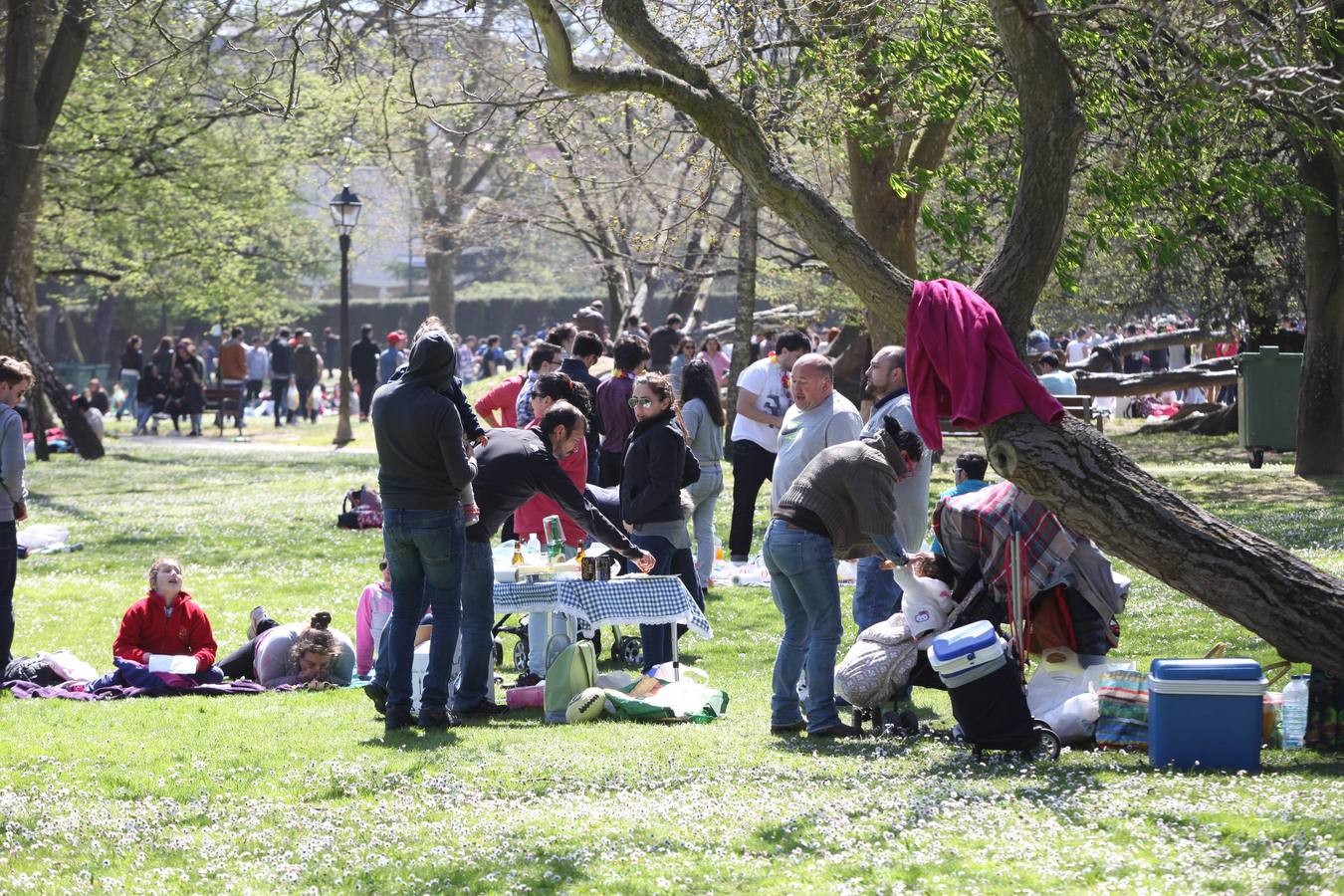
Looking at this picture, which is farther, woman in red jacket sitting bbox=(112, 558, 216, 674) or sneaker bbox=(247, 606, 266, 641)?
sneaker bbox=(247, 606, 266, 641)

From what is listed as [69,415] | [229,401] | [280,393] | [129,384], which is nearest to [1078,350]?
[280,393]

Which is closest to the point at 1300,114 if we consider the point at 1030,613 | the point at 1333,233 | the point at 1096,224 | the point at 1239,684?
the point at 1096,224

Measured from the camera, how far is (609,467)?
40.4ft

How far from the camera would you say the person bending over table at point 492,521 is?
8547 mm

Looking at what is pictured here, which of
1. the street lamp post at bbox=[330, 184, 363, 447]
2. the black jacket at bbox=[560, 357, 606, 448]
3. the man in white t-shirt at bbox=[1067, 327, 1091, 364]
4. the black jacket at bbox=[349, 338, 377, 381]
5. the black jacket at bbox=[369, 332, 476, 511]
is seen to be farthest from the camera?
the man in white t-shirt at bbox=[1067, 327, 1091, 364]

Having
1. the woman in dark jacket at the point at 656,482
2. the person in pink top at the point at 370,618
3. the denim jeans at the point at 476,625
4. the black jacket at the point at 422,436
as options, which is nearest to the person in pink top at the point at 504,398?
the person in pink top at the point at 370,618

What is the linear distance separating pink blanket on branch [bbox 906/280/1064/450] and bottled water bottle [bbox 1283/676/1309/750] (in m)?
1.60

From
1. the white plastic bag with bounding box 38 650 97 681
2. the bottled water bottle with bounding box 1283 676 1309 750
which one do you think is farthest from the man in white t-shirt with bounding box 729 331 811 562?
the bottled water bottle with bounding box 1283 676 1309 750

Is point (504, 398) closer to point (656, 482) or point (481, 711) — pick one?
point (656, 482)

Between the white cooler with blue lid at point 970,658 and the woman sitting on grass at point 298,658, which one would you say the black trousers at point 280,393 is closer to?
the woman sitting on grass at point 298,658

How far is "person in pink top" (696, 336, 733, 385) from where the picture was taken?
21672 mm

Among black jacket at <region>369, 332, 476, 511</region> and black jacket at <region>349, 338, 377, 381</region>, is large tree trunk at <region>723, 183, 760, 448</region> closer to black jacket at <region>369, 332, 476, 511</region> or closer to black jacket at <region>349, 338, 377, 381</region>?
black jacket at <region>349, 338, 377, 381</region>

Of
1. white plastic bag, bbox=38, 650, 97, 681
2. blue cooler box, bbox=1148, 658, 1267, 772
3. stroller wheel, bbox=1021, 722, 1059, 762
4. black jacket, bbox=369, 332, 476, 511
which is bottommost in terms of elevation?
white plastic bag, bbox=38, 650, 97, 681

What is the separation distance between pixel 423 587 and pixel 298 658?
2048 millimetres
